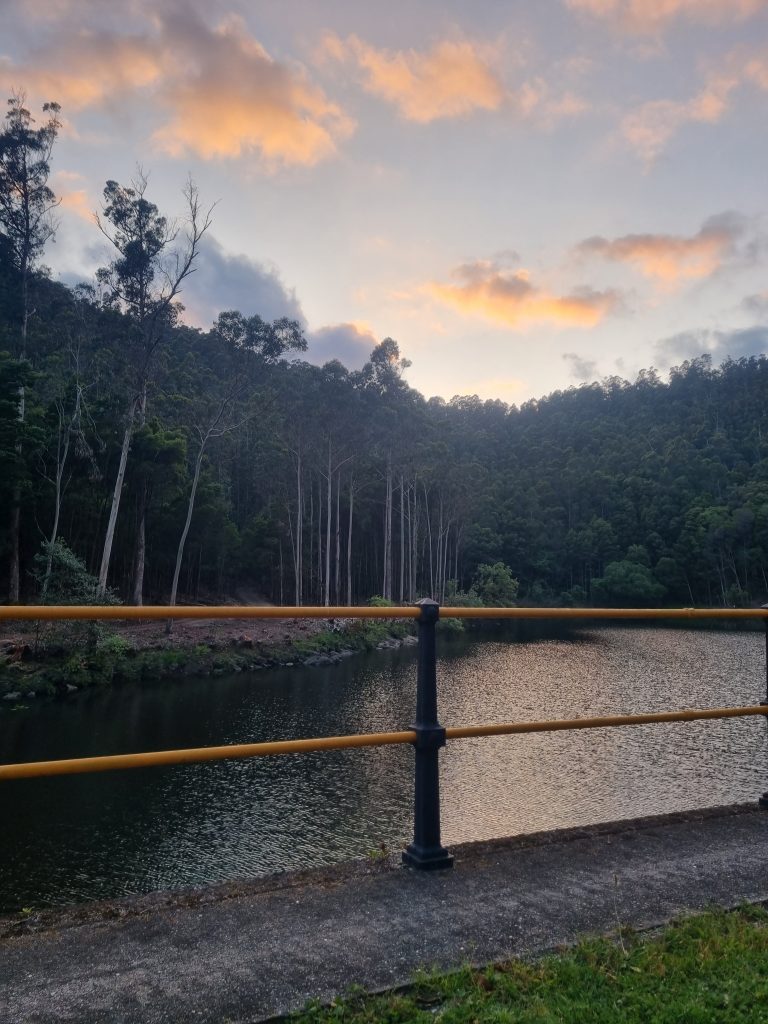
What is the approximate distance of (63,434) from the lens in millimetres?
25000

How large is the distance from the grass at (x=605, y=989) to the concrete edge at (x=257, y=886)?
28.2 inches

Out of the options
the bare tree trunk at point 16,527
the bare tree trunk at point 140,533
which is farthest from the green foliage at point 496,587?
the bare tree trunk at point 16,527

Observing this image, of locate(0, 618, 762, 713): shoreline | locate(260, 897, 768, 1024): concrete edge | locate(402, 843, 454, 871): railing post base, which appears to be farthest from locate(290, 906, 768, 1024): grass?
locate(0, 618, 762, 713): shoreline

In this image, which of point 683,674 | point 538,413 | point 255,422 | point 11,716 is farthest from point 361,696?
point 538,413

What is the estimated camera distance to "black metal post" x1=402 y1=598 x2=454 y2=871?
99.3 inches

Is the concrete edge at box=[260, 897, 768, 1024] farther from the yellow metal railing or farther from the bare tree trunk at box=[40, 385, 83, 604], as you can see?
the bare tree trunk at box=[40, 385, 83, 604]

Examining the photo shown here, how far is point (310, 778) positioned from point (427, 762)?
725 cm

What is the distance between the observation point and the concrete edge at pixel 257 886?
209 centimetres

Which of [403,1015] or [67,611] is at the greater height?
[67,611]

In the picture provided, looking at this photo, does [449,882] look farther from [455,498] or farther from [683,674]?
[455,498]

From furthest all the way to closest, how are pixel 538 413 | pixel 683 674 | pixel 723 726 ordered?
pixel 538 413 → pixel 683 674 → pixel 723 726

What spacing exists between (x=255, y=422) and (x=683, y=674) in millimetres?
33551

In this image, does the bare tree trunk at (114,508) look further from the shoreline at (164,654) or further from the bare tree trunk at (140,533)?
the shoreline at (164,654)

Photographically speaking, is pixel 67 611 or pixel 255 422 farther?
pixel 255 422
